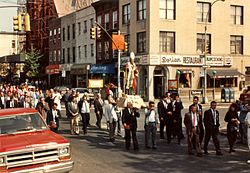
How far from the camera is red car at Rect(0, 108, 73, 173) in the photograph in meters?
8.27

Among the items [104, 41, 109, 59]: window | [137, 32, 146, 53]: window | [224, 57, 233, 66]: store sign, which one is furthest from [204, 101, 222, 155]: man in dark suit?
[104, 41, 109, 59]: window

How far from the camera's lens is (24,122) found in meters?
9.87

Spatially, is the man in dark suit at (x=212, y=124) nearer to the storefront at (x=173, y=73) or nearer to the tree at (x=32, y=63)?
the storefront at (x=173, y=73)

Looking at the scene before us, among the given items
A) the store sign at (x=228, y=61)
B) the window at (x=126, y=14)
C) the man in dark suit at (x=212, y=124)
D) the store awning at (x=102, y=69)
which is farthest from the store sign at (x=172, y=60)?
the man in dark suit at (x=212, y=124)

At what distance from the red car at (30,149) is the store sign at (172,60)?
31084 millimetres

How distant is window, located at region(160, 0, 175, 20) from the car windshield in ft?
106

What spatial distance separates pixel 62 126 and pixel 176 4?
24283 millimetres

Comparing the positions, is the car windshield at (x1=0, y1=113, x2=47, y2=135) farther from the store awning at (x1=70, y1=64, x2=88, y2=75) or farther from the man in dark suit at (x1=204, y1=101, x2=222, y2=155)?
the store awning at (x1=70, y1=64, x2=88, y2=75)

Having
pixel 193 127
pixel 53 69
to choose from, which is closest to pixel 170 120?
pixel 193 127

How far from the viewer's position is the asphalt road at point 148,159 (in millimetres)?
11094

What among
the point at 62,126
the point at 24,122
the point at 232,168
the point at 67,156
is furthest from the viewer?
the point at 62,126

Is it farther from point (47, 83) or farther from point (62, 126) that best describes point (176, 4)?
point (47, 83)

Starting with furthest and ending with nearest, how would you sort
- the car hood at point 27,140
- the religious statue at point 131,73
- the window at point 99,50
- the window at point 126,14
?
the window at point 99,50, the window at point 126,14, the religious statue at point 131,73, the car hood at point 27,140

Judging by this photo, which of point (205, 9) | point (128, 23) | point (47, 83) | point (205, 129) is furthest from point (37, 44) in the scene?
point (205, 129)
